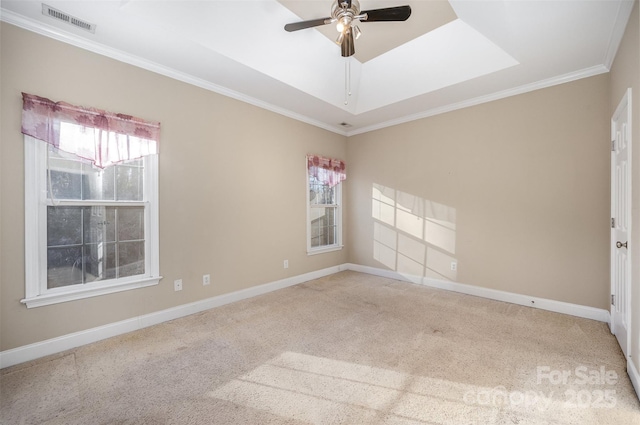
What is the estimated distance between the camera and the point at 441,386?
186 centimetres

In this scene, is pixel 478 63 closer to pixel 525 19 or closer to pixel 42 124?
pixel 525 19

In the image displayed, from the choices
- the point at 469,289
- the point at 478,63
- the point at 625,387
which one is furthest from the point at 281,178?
the point at 625,387

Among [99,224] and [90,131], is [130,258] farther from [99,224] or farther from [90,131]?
[90,131]

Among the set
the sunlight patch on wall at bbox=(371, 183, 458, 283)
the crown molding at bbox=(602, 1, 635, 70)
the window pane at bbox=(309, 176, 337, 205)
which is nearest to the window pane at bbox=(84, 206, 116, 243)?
the window pane at bbox=(309, 176, 337, 205)

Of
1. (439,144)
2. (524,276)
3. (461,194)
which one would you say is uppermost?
(439,144)

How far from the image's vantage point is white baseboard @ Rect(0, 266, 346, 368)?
7.04ft

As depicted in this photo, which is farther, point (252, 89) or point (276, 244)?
point (276, 244)

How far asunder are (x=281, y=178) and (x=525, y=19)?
316 cm

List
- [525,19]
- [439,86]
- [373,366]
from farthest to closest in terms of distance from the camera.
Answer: [439,86], [525,19], [373,366]

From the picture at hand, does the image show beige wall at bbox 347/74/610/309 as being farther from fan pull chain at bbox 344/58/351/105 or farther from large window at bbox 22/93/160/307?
large window at bbox 22/93/160/307

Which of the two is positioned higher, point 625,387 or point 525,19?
point 525,19

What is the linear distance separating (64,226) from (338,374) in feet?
8.61

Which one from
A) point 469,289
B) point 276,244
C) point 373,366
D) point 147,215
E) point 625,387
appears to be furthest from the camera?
point 276,244

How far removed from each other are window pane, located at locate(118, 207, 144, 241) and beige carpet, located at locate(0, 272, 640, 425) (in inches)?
37.4
